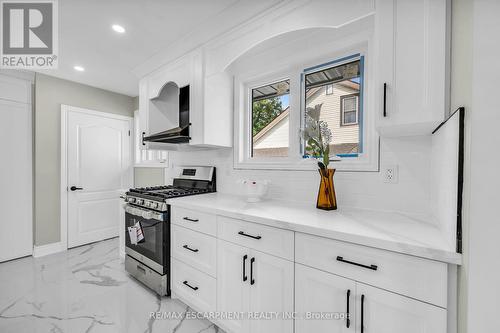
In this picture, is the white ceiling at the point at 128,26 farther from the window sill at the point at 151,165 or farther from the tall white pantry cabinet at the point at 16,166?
the window sill at the point at 151,165

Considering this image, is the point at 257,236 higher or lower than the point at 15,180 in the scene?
lower

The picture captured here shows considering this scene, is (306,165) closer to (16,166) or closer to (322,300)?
(322,300)

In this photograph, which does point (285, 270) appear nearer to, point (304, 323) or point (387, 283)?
point (304, 323)

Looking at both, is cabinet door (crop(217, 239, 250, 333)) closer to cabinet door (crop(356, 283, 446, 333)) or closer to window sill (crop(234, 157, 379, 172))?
cabinet door (crop(356, 283, 446, 333))

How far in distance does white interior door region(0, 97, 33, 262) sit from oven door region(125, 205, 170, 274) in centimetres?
175

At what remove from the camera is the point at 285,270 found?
1.30m

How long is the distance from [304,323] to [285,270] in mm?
281

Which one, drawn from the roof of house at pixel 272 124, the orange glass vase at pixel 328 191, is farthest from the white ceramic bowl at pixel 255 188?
the roof of house at pixel 272 124

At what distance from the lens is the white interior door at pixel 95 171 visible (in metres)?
3.36

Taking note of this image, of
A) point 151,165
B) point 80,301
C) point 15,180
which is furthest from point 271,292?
point 15,180

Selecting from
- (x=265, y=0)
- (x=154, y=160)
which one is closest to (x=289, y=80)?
(x=265, y=0)

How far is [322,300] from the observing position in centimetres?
117

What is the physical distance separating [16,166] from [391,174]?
420 centimetres

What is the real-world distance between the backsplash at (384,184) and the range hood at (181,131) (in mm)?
907
